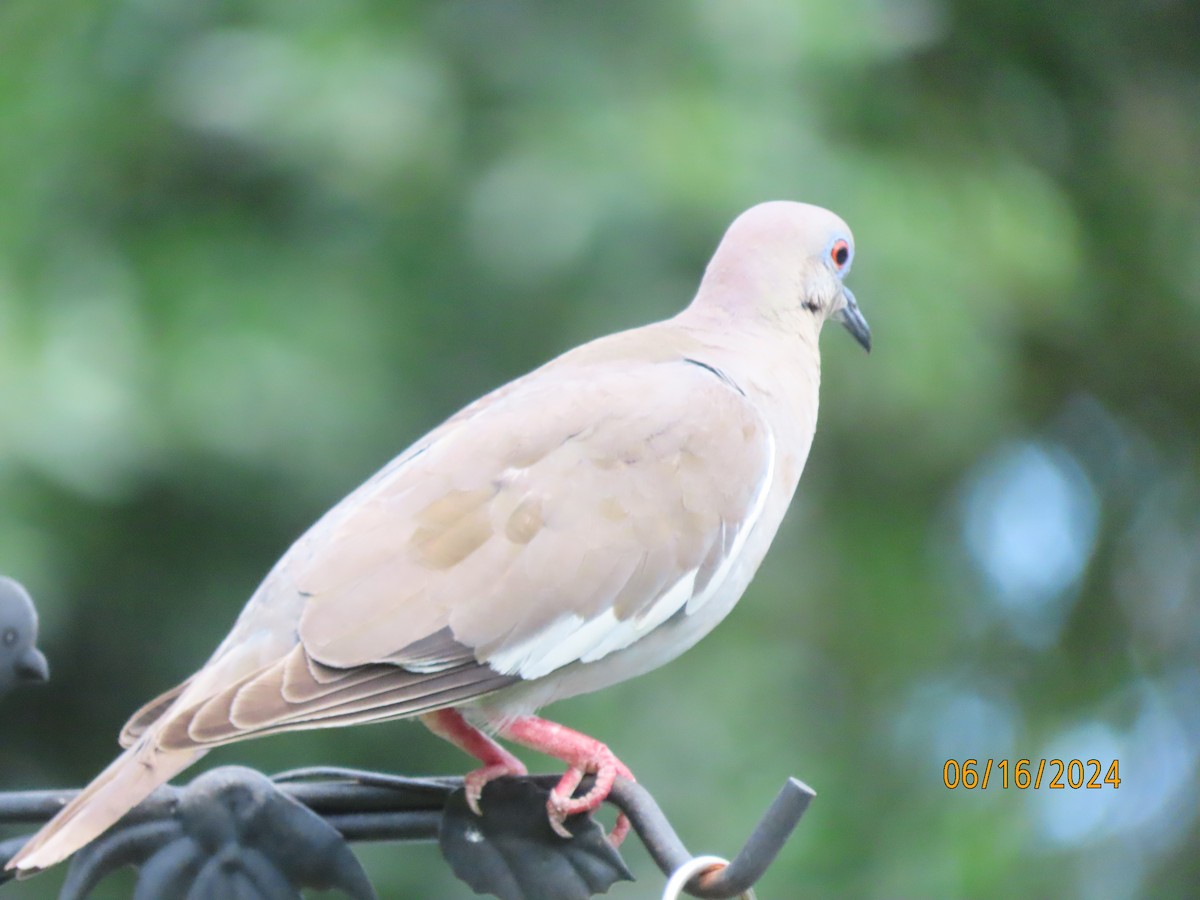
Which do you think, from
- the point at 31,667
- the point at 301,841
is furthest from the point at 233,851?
the point at 31,667

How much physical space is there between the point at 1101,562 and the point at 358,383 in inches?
77.5

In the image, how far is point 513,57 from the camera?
3.32 meters

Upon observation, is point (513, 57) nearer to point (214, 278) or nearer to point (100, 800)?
point (214, 278)

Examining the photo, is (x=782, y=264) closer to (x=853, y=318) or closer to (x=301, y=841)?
(x=853, y=318)

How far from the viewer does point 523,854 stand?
1.56 m

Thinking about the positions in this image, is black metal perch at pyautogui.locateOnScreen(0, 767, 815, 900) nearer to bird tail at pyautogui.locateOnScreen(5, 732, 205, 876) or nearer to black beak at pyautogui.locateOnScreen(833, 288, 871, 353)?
bird tail at pyautogui.locateOnScreen(5, 732, 205, 876)

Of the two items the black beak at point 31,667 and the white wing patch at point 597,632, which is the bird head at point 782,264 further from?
the black beak at point 31,667

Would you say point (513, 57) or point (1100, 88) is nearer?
point (513, 57)

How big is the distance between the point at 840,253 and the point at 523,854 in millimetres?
1183

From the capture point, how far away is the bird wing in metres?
1.70

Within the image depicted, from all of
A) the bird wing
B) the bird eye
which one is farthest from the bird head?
the bird wing

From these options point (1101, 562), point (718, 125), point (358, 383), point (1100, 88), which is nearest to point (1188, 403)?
point (1101, 562)
